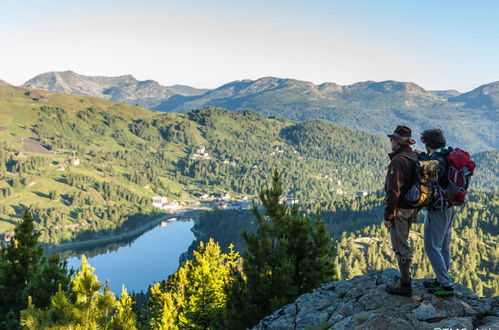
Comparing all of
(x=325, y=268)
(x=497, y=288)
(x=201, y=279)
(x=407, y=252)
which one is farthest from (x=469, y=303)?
(x=497, y=288)

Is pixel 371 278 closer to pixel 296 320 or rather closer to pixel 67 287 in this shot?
pixel 296 320

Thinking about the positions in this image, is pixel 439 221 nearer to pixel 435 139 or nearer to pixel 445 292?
pixel 445 292

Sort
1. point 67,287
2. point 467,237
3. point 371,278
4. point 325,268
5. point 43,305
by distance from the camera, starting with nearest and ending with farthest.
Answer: point 371,278, point 325,268, point 43,305, point 67,287, point 467,237

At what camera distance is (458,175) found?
10.5 metres

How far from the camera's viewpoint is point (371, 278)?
1442 centimetres

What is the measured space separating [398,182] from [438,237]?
236 centimetres

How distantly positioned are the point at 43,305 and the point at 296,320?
18.2m

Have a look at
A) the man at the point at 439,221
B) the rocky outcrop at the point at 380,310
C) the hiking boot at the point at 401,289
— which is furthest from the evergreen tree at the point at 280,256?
the man at the point at 439,221

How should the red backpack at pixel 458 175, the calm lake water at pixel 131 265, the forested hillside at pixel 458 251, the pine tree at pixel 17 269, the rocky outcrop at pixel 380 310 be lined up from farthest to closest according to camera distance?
1. the calm lake water at pixel 131 265
2. the forested hillside at pixel 458 251
3. the pine tree at pixel 17 269
4. the red backpack at pixel 458 175
5. the rocky outcrop at pixel 380 310

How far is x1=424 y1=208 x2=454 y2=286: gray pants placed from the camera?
10750 millimetres

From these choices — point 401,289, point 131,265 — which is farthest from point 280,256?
point 131,265

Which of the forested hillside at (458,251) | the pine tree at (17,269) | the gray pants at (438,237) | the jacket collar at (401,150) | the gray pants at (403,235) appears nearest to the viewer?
the gray pants at (403,235)

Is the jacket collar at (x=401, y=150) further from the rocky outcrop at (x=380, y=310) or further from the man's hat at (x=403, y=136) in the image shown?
the rocky outcrop at (x=380, y=310)

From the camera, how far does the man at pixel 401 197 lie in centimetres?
1016
